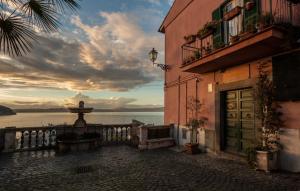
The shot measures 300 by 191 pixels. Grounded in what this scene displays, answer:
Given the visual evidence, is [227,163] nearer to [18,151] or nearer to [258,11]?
[258,11]

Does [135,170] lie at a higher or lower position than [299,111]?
lower

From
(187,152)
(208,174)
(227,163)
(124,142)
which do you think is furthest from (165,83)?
(208,174)

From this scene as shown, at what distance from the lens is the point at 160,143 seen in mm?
11133

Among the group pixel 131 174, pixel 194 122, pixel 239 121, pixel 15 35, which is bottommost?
pixel 131 174

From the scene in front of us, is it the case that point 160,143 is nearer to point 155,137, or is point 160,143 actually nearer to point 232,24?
point 155,137

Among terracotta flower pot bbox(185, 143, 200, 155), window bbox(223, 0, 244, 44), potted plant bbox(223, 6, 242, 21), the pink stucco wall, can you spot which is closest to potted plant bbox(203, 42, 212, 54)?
window bbox(223, 0, 244, 44)

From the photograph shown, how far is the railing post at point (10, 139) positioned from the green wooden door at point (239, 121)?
932 centimetres

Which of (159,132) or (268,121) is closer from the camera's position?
(268,121)

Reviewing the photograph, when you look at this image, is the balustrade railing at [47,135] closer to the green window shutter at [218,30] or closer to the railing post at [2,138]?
the railing post at [2,138]

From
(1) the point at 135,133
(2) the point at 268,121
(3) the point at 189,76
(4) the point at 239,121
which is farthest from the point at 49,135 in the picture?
(2) the point at 268,121

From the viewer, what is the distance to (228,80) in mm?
8547

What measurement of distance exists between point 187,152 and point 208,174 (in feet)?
10.6

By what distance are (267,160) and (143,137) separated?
5766 mm

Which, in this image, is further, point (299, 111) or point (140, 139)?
point (140, 139)
